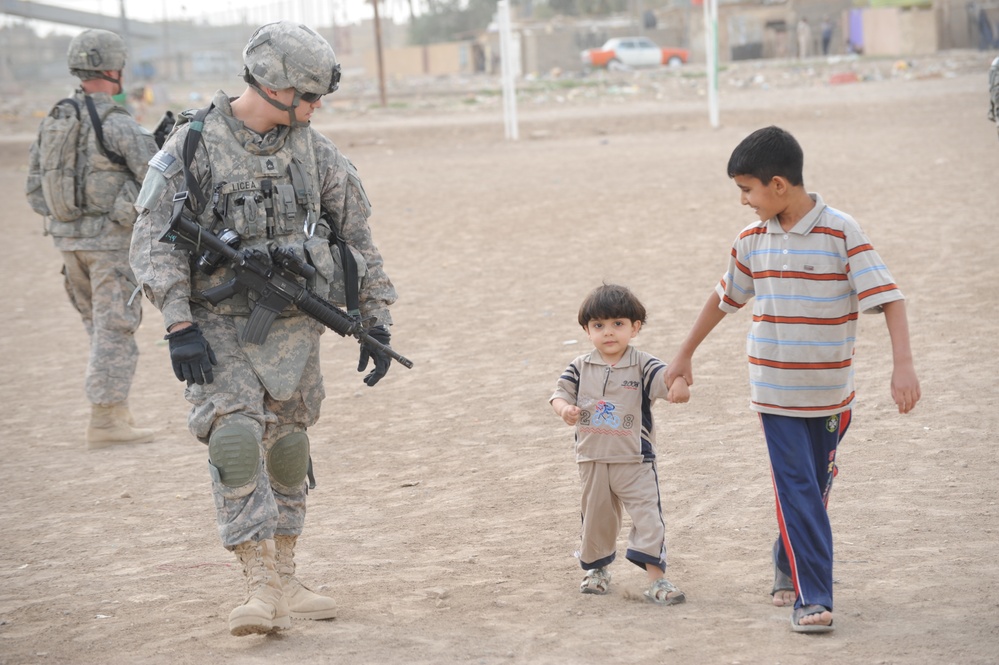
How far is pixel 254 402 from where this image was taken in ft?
13.1

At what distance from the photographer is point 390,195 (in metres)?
17.6

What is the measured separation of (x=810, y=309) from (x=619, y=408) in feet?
2.53

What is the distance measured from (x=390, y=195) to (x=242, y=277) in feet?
45.4

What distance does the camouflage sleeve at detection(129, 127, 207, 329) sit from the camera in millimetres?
3900

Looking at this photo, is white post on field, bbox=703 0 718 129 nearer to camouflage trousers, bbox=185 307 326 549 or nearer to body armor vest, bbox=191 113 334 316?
body armor vest, bbox=191 113 334 316

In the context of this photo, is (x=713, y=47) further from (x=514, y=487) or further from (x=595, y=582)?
(x=595, y=582)

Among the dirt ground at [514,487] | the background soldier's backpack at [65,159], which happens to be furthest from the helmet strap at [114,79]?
the dirt ground at [514,487]

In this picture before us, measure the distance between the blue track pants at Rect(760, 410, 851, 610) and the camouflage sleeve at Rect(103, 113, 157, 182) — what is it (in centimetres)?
423

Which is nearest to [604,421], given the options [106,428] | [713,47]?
[106,428]

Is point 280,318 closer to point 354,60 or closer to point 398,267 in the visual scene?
point 398,267

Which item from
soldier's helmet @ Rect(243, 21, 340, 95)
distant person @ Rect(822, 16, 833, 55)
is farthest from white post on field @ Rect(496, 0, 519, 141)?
distant person @ Rect(822, 16, 833, 55)

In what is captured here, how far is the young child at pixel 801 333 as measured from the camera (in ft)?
11.9

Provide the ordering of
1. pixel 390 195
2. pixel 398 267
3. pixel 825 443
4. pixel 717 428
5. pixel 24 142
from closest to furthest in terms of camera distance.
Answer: pixel 825 443
pixel 717 428
pixel 398 267
pixel 390 195
pixel 24 142

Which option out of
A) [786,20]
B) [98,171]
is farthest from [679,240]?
[786,20]
